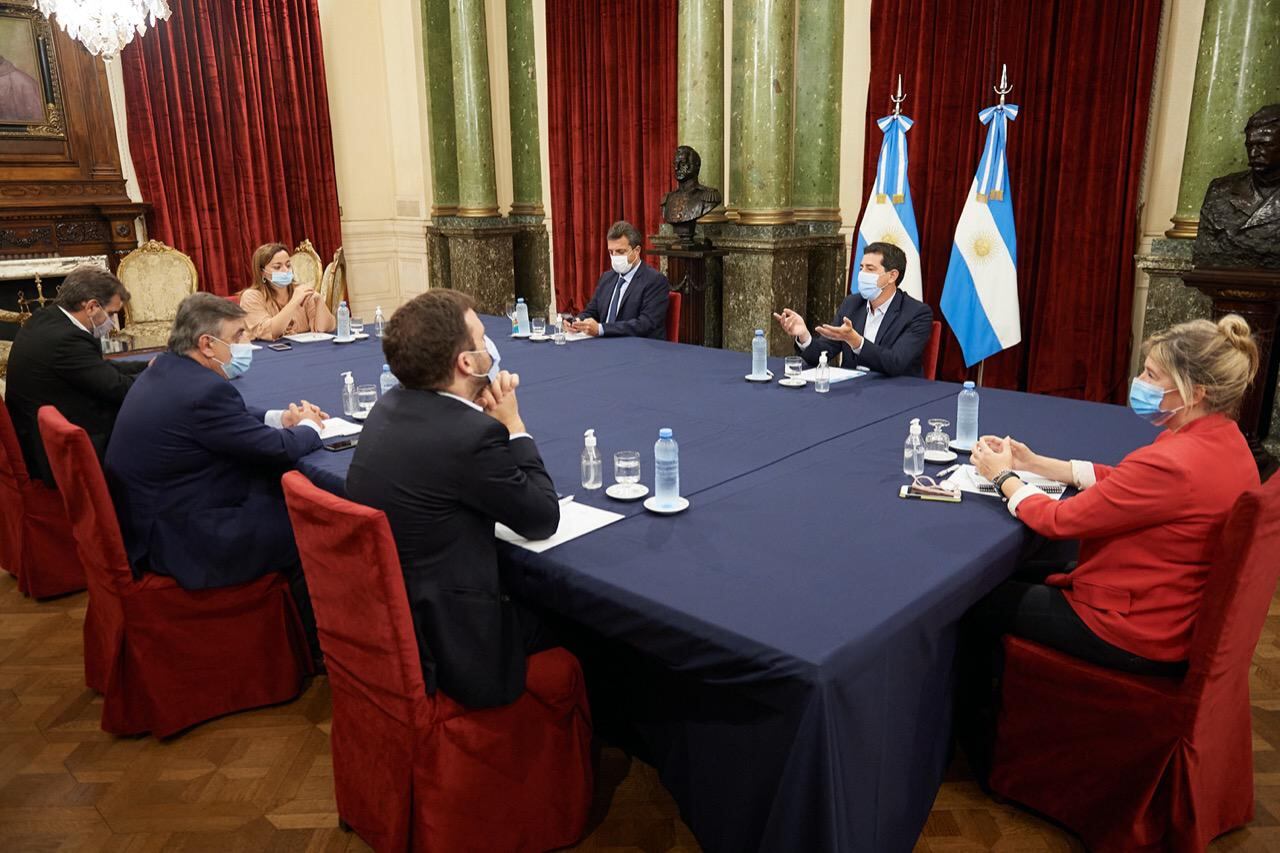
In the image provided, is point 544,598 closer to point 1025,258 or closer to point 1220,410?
point 1220,410

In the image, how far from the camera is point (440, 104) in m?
7.85

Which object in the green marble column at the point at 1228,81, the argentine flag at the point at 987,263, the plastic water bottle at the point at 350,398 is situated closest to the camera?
the plastic water bottle at the point at 350,398

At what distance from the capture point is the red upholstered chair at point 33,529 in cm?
332

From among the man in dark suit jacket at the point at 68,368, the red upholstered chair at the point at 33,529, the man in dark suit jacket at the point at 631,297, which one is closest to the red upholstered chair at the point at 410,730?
the man in dark suit jacket at the point at 68,368

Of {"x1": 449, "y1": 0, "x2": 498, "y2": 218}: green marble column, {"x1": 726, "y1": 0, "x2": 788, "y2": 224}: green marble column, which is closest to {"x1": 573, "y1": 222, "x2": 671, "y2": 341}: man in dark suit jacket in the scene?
{"x1": 726, "y1": 0, "x2": 788, "y2": 224}: green marble column

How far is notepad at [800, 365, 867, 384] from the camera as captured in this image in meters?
3.46

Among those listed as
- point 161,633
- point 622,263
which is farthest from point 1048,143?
point 161,633

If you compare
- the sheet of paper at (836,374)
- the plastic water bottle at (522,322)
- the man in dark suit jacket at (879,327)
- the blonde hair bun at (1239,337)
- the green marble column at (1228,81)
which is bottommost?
the sheet of paper at (836,374)

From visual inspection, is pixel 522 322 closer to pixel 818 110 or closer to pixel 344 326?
pixel 344 326

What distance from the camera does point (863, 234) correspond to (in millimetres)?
5680

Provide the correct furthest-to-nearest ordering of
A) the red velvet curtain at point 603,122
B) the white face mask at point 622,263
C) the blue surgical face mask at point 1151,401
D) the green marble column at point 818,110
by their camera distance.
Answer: the red velvet curtain at point 603,122 → the green marble column at point 818,110 → the white face mask at point 622,263 → the blue surgical face mask at point 1151,401

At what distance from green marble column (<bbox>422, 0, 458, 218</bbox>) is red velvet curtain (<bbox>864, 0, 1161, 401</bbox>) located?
12.5ft

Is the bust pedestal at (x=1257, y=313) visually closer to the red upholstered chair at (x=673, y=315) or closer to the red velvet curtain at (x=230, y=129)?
the red upholstered chair at (x=673, y=315)

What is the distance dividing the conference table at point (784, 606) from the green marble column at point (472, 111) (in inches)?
211
